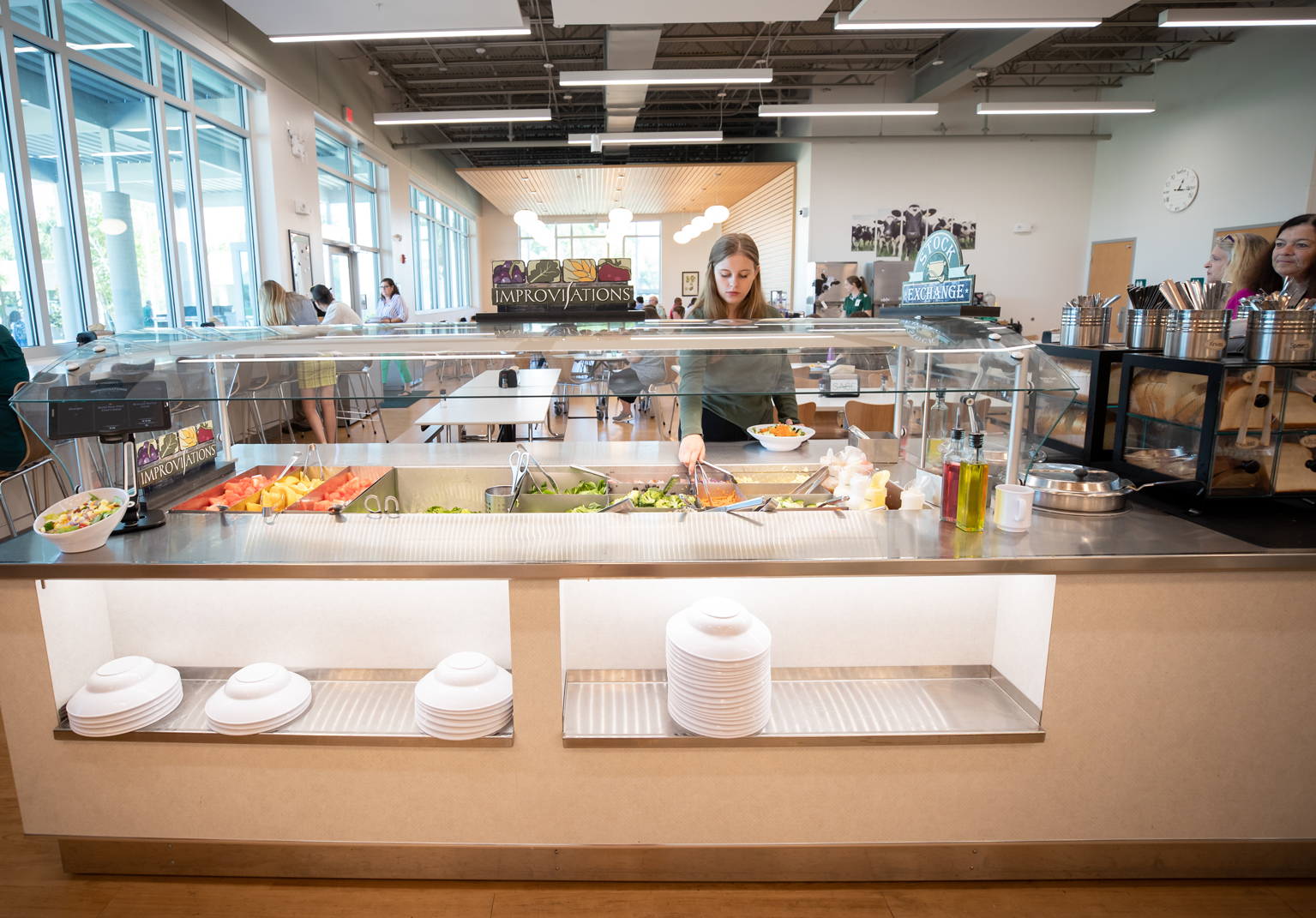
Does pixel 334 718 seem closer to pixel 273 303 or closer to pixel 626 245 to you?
pixel 273 303

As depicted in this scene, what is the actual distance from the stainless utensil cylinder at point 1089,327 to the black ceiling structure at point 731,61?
23.4 ft

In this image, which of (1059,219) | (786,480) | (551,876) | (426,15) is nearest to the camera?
(551,876)

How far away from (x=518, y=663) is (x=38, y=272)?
5.06 meters

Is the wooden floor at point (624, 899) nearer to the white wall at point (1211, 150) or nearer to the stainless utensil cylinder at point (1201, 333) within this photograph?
the stainless utensil cylinder at point (1201, 333)

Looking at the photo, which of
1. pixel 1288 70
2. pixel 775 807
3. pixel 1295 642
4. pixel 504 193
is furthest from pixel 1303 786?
pixel 504 193

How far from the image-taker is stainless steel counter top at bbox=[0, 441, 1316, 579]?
5.53 ft

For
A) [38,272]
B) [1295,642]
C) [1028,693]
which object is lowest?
[1028,693]

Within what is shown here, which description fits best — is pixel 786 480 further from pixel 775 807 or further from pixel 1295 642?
pixel 1295 642

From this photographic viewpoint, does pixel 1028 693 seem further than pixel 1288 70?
No

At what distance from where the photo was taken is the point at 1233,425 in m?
1.82

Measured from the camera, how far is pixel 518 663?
1.76 metres

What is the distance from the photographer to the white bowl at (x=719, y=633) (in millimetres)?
1726

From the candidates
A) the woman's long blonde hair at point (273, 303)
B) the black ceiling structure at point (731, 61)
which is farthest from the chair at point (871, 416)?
the black ceiling structure at point (731, 61)

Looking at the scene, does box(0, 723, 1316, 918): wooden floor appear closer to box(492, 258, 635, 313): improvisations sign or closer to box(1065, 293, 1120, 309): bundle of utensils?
box(1065, 293, 1120, 309): bundle of utensils
